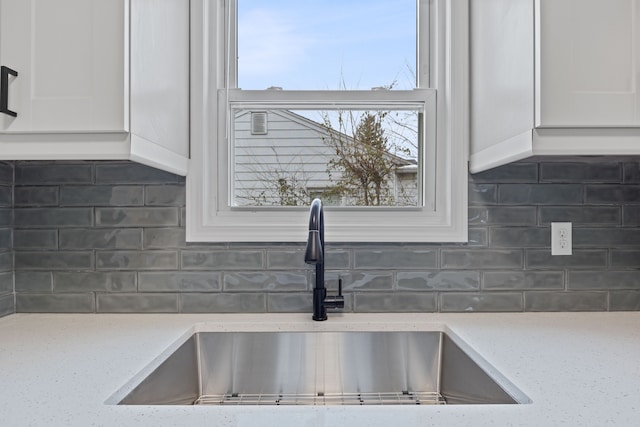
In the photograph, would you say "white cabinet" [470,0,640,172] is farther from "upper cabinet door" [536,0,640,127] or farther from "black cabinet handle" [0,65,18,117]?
"black cabinet handle" [0,65,18,117]

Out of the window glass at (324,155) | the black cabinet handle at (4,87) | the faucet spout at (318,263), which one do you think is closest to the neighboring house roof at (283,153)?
the window glass at (324,155)

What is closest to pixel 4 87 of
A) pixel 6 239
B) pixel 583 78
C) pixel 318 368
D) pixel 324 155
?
pixel 6 239

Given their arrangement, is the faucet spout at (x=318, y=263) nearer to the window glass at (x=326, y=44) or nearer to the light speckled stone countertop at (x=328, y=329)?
the light speckled stone countertop at (x=328, y=329)

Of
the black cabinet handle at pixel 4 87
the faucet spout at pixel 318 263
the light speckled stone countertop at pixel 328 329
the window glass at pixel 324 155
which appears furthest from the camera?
the window glass at pixel 324 155

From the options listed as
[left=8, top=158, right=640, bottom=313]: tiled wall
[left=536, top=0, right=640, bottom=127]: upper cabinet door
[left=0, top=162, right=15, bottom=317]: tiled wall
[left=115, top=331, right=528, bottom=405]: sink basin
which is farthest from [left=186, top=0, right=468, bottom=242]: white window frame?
[left=0, top=162, right=15, bottom=317]: tiled wall

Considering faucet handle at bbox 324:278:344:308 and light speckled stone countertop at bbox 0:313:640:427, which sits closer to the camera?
light speckled stone countertop at bbox 0:313:640:427

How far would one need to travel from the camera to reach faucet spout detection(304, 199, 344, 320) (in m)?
1.11

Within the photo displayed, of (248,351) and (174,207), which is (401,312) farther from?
(174,207)

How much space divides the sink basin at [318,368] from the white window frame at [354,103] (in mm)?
310

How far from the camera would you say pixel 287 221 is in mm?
1434

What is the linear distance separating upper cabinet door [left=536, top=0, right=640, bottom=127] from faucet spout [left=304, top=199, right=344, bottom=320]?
0.57 metres

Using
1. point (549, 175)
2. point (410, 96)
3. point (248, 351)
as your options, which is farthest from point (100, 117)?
point (549, 175)

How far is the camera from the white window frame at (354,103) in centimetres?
139

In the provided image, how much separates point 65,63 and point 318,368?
1018mm
